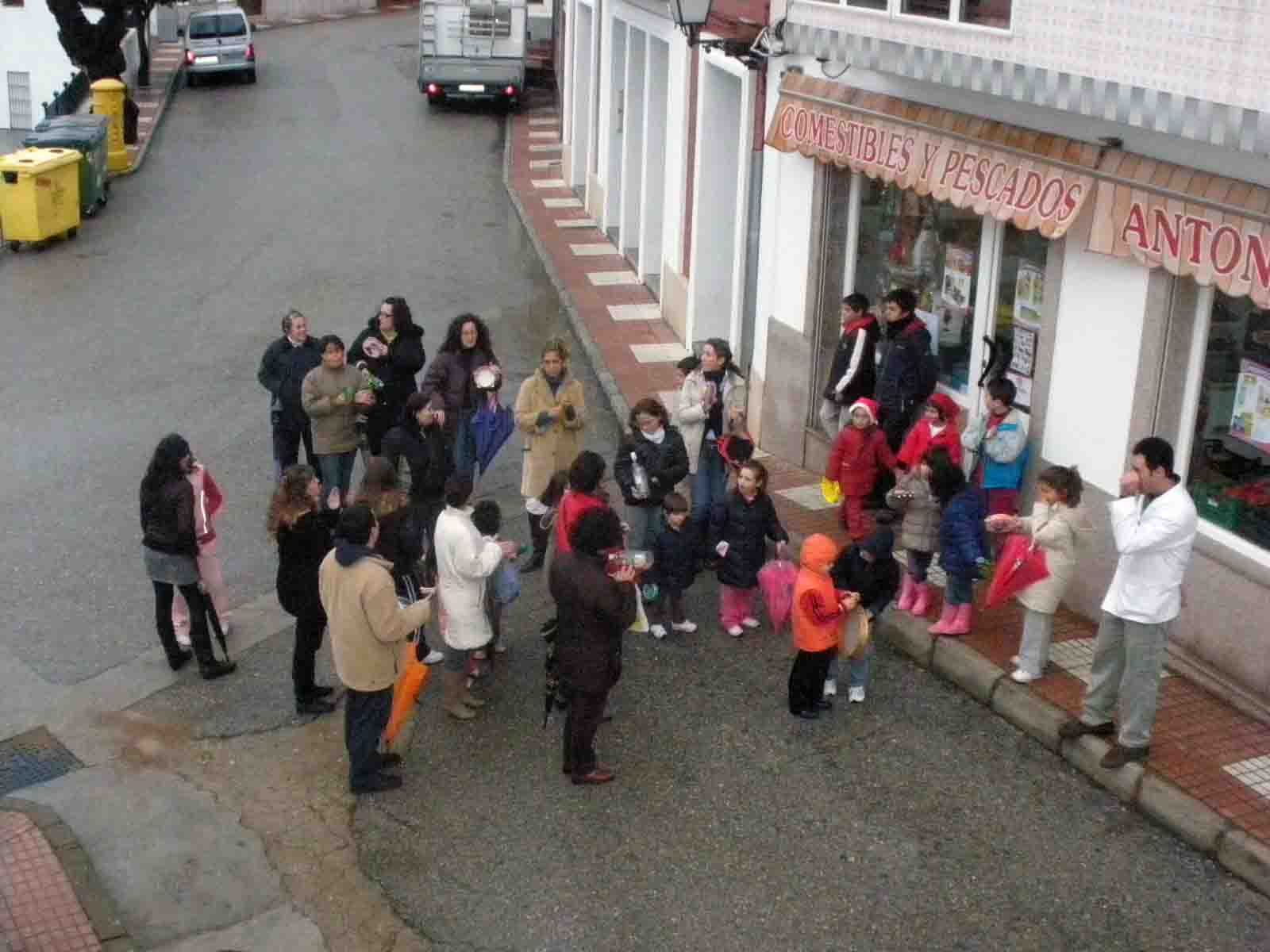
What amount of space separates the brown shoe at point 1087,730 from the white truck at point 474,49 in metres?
27.3

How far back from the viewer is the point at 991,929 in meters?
7.11

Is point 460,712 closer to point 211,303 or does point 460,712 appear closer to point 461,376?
point 461,376

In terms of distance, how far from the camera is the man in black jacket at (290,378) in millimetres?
11656

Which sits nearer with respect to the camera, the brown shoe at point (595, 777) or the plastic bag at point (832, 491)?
the brown shoe at point (595, 777)

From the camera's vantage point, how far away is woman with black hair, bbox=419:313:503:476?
37.3 feet

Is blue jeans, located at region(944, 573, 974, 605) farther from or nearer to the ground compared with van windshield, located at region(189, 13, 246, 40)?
nearer to the ground

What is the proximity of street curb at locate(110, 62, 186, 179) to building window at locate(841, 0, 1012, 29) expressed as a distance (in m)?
19.2

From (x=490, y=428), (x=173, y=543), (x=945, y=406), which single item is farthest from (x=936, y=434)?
(x=173, y=543)

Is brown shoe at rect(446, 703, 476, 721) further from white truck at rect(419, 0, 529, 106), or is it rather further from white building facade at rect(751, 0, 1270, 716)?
white truck at rect(419, 0, 529, 106)

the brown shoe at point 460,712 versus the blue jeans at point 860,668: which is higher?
the blue jeans at point 860,668

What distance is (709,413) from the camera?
10.9 m

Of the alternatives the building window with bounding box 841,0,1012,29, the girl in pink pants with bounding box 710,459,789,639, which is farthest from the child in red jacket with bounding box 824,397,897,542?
the building window with bounding box 841,0,1012,29

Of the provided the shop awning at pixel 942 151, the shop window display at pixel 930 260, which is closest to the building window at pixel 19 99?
the shop awning at pixel 942 151

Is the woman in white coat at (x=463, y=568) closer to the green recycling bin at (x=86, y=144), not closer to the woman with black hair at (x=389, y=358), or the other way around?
the woman with black hair at (x=389, y=358)
